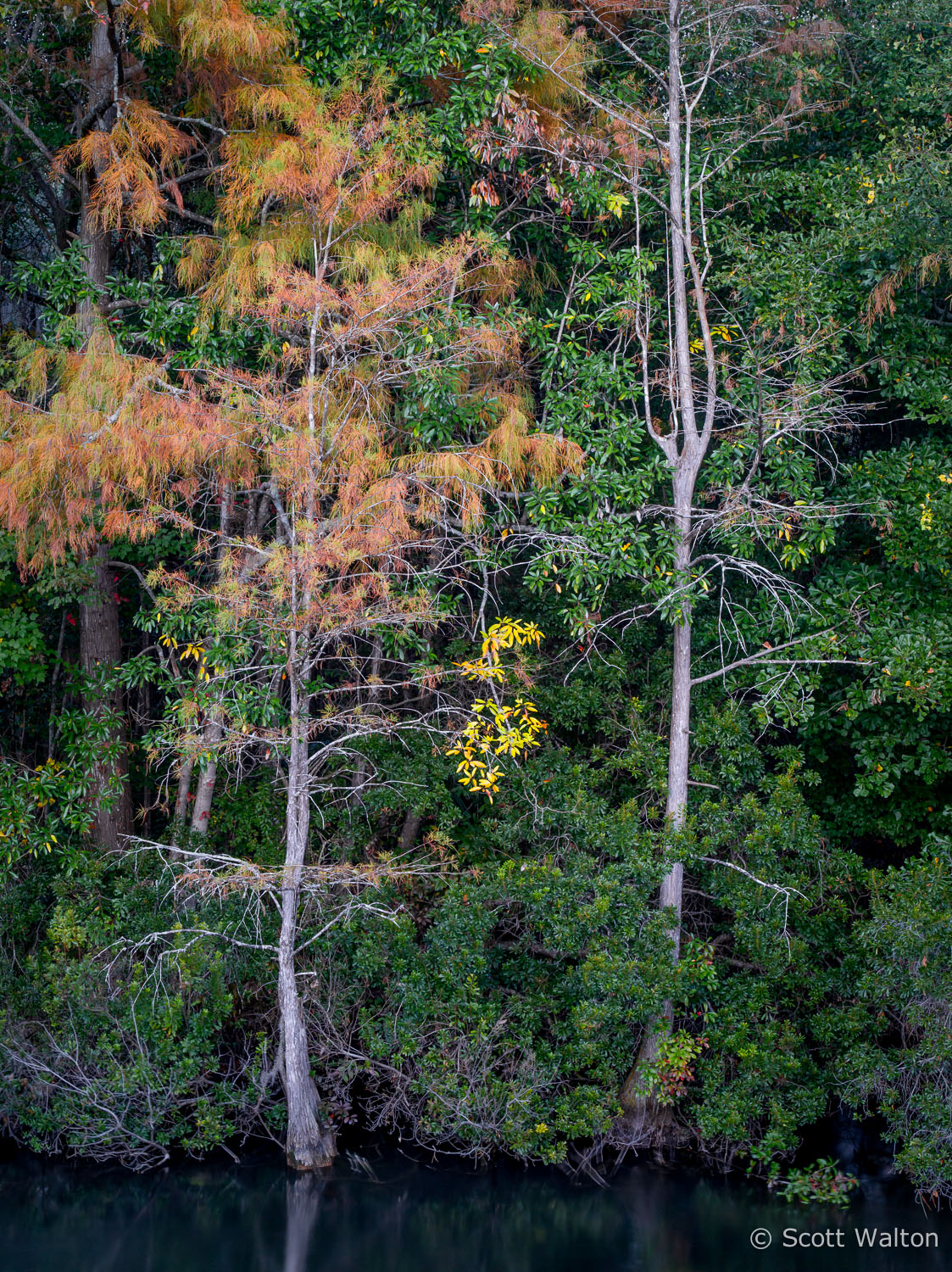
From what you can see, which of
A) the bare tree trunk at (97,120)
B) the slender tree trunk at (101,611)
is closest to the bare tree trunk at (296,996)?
the slender tree trunk at (101,611)

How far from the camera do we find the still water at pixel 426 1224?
6996 millimetres

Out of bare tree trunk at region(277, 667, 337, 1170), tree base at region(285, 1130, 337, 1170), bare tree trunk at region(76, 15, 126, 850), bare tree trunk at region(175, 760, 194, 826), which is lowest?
tree base at region(285, 1130, 337, 1170)

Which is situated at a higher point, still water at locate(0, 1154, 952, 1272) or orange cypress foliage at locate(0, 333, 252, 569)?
orange cypress foliage at locate(0, 333, 252, 569)

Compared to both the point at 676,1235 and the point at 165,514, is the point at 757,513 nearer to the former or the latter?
the point at 165,514

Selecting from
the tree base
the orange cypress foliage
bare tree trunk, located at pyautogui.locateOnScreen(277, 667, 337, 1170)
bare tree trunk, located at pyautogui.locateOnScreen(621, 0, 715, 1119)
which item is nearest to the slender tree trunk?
the orange cypress foliage

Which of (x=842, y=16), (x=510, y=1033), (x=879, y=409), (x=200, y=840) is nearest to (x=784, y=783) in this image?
(x=510, y=1033)

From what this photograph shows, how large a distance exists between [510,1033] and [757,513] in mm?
4108

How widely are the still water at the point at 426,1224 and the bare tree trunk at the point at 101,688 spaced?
2724 millimetres

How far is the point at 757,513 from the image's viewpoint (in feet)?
26.7

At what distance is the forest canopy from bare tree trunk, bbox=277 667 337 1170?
3 centimetres

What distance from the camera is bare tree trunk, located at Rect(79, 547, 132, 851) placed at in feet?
30.2

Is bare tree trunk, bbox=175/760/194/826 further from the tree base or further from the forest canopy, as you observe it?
the tree base
